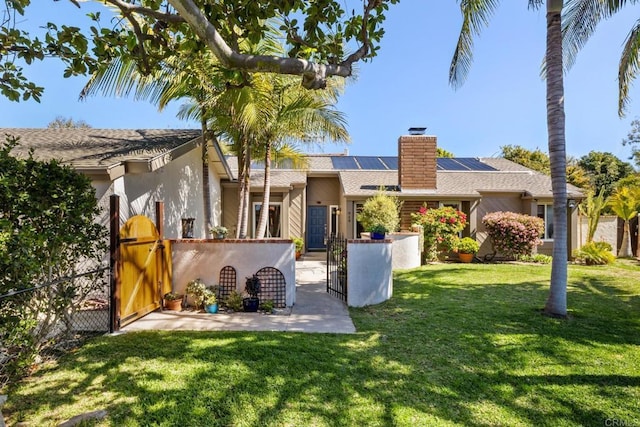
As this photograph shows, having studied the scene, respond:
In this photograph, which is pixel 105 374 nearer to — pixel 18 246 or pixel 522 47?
pixel 18 246

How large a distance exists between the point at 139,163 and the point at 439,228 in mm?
10580

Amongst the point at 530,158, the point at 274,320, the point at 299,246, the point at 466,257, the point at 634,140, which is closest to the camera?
the point at 274,320

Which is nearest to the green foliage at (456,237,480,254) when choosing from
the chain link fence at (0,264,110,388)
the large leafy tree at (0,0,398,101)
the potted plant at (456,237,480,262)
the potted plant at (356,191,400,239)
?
the potted plant at (456,237,480,262)

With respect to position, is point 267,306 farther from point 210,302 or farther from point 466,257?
point 466,257

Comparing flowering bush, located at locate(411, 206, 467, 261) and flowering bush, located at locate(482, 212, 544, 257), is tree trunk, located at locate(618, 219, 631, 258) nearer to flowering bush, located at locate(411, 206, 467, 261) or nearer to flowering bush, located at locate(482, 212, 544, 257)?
flowering bush, located at locate(482, 212, 544, 257)

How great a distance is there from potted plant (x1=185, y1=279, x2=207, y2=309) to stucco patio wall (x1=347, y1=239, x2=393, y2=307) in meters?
3.20

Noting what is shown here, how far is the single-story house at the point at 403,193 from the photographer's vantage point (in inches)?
565

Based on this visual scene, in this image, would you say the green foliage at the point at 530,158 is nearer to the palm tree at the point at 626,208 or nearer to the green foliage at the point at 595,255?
the palm tree at the point at 626,208

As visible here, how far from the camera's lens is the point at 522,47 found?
32.3ft

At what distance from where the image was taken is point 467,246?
43.4ft

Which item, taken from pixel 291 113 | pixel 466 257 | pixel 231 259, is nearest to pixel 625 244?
pixel 466 257

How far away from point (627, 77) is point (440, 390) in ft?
27.7

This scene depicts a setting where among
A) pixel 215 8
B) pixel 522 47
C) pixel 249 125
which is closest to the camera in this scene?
pixel 215 8

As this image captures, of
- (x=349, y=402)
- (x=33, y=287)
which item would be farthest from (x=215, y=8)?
(x=349, y=402)
